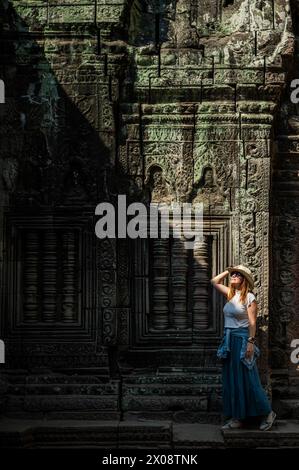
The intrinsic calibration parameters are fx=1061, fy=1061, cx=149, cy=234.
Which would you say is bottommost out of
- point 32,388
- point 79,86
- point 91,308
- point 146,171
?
point 32,388

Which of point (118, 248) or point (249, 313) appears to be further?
point (118, 248)

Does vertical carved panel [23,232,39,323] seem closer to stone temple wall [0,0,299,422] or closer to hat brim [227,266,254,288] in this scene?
stone temple wall [0,0,299,422]

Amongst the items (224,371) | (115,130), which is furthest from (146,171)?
(224,371)

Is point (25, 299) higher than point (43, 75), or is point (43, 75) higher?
A: point (43, 75)

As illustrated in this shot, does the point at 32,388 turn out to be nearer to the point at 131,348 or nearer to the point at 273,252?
the point at 131,348

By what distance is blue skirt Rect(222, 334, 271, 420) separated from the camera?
37.8 feet

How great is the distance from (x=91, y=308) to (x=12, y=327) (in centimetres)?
97

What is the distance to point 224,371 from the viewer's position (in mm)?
11695

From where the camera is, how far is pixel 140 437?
11.5 metres

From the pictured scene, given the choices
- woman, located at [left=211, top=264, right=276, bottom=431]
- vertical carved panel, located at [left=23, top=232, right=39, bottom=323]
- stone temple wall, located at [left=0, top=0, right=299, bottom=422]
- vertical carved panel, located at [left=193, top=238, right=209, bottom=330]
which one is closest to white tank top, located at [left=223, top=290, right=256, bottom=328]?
woman, located at [left=211, top=264, right=276, bottom=431]

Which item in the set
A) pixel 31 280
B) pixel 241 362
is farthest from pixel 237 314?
pixel 31 280

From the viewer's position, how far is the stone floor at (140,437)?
37.2ft

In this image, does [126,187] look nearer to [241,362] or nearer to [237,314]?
[237,314]

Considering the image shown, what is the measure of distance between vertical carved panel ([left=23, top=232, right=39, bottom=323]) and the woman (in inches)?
91.0
